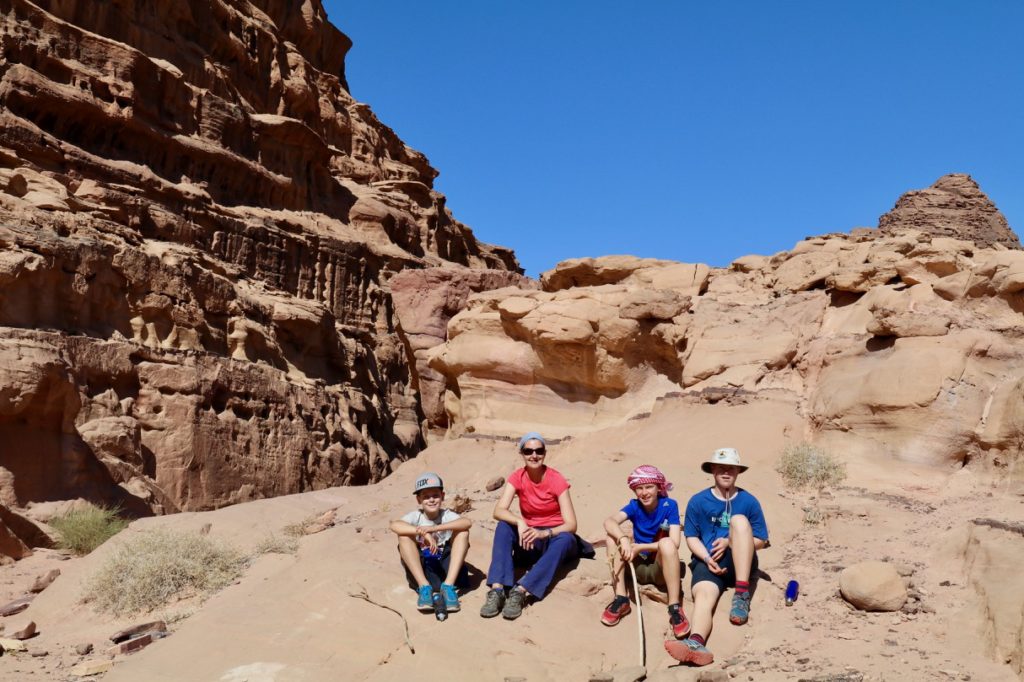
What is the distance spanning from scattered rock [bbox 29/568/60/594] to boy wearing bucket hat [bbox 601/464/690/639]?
7.39 metres

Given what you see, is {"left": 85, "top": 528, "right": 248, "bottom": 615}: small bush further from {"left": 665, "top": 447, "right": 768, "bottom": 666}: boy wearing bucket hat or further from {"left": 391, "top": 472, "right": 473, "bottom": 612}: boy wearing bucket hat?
{"left": 665, "top": 447, "right": 768, "bottom": 666}: boy wearing bucket hat

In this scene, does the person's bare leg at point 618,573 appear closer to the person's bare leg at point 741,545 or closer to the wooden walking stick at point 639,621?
the wooden walking stick at point 639,621

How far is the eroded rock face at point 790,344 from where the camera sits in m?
10.7

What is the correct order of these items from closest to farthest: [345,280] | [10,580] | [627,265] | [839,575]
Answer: [839,575] → [10,580] → [627,265] → [345,280]

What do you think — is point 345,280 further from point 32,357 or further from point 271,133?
point 32,357

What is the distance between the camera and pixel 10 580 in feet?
38.1

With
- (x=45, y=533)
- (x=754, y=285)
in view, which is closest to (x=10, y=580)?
(x=45, y=533)

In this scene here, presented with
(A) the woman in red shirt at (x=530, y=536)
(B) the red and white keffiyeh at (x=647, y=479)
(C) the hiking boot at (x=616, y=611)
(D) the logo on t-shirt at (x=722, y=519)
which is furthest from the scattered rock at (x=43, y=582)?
(D) the logo on t-shirt at (x=722, y=519)

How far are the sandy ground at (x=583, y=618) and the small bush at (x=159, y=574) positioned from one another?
0.68ft

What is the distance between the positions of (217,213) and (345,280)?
22.4 ft

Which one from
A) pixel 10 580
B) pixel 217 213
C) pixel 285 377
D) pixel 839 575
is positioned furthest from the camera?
pixel 217 213

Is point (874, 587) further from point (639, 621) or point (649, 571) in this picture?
point (639, 621)

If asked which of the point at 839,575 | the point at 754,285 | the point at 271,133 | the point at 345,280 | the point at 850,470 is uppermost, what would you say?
the point at 271,133

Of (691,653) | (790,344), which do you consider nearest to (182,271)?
(790,344)
